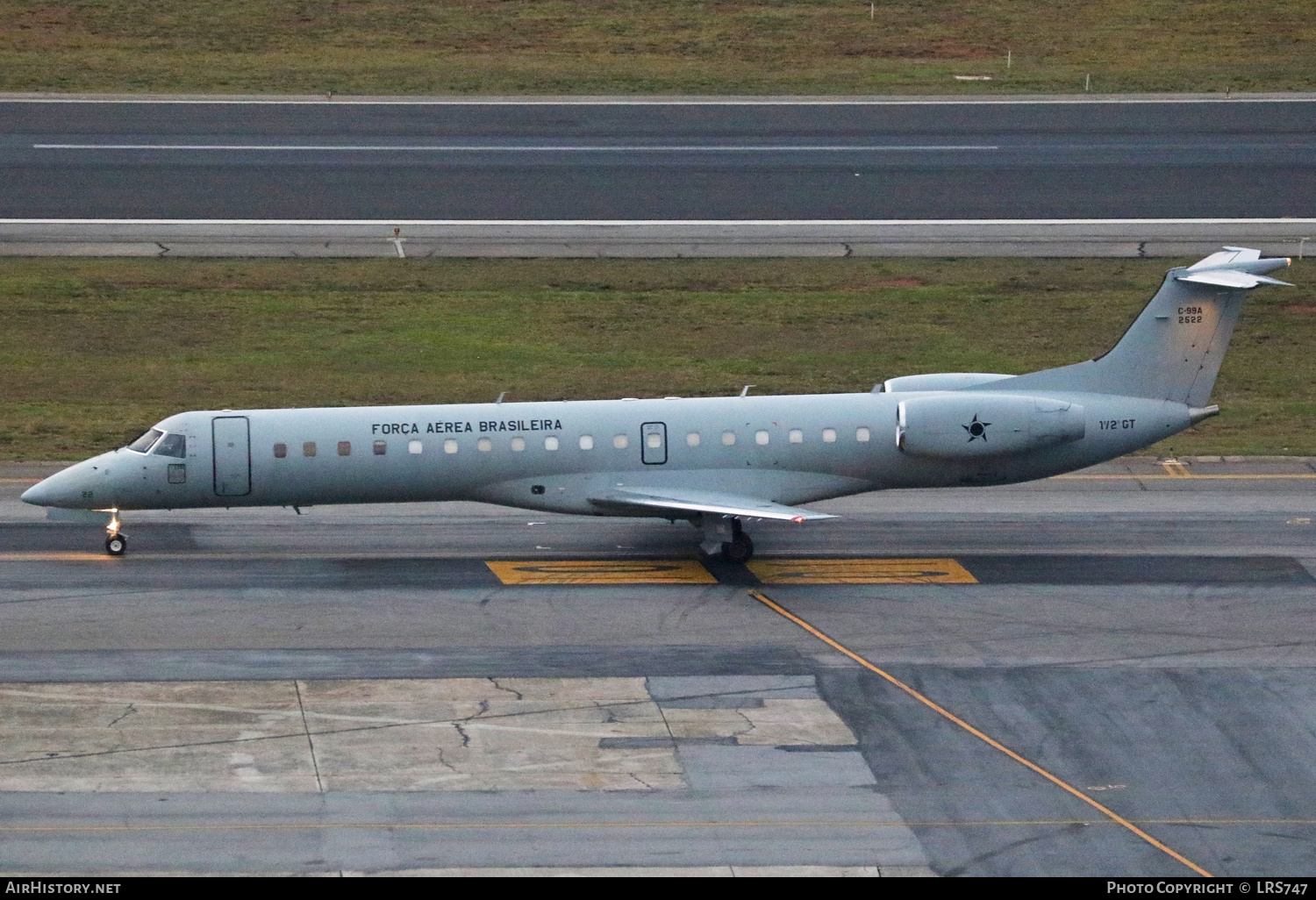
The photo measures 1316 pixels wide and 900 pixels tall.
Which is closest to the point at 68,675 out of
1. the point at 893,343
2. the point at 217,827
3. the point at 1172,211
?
the point at 217,827

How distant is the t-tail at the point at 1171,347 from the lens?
32969 mm

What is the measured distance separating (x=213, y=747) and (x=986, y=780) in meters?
10.3

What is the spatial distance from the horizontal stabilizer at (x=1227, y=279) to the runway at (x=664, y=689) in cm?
491

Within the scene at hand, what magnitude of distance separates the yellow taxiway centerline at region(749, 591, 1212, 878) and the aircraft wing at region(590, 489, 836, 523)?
142 centimetres

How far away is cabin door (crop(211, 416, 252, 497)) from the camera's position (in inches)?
1262

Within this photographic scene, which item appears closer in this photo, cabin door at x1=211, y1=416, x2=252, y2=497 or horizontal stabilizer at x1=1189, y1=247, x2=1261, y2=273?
cabin door at x1=211, y1=416, x2=252, y2=497

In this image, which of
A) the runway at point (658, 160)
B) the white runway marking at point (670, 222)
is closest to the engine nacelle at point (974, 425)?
the white runway marking at point (670, 222)

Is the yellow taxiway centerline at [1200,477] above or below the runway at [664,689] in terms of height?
above

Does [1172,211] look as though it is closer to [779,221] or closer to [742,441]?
[779,221]

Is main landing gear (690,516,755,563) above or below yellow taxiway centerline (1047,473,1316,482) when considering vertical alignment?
below

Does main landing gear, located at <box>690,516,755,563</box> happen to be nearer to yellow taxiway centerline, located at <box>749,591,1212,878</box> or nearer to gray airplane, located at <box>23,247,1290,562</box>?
gray airplane, located at <box>23,247,1290,562</box>

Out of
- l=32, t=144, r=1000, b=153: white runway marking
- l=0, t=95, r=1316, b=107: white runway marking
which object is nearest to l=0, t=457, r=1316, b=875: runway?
l=32, t=144, r=1000, b=153: white runway marking

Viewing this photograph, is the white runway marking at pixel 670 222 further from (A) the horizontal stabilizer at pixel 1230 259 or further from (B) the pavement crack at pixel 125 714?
(B) the pavement crack at pixel 125 714

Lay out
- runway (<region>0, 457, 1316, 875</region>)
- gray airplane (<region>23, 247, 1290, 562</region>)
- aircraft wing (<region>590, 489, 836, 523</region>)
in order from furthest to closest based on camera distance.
A: gray airplane (<region>23, 247, 1290, 562</region>) → aircraft wing (<region>590, 489, 836, 523</region>) → runway (<region>0, 457, 1316, 875</region>)
